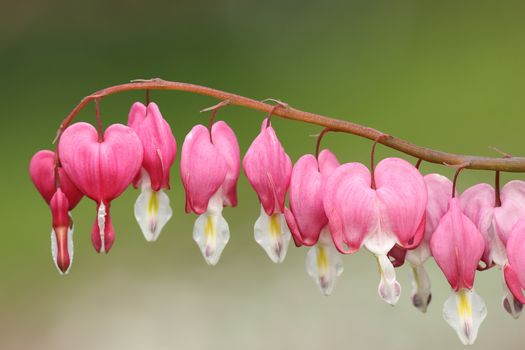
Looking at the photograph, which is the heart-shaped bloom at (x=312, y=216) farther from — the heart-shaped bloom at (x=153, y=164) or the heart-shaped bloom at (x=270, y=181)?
the heart-shaped bloom at (x=153, y=164)

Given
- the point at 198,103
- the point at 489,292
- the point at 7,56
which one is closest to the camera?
the point at 489,292

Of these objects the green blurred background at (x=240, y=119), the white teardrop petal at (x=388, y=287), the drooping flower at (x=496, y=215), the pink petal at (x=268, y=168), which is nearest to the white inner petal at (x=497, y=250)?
the drooping flower at (x=496, y=215)

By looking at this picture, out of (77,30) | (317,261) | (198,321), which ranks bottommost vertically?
(198,321)

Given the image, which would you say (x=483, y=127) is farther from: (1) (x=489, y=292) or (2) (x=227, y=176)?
(2) (x=227, y=176)

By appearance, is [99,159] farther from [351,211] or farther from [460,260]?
[460,260]


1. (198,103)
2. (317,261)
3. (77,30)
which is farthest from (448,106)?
(317,261)

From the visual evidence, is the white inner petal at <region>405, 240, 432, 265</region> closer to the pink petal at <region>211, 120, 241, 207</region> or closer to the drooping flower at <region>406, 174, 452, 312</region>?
the drooping flower at <region>406, 174, 452, 312</region>
